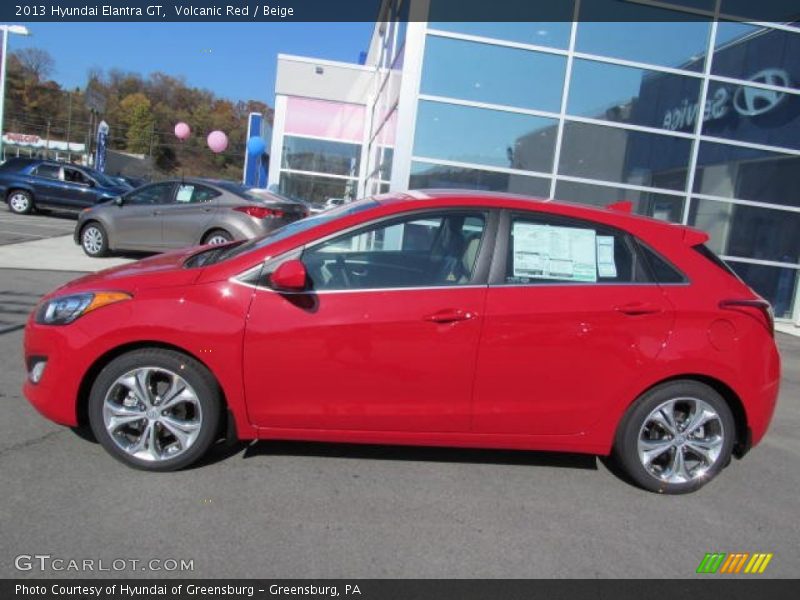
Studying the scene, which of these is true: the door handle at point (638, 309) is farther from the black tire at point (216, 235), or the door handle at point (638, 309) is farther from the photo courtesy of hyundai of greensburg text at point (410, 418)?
the black tire at point (216, 235)

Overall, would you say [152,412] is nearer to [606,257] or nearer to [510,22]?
[606,257]

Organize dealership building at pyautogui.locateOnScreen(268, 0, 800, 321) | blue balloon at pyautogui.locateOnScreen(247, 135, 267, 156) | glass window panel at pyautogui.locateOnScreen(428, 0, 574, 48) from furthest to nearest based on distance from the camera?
blue balloon at pyautogui.locateOnScreen(247, 135, 267, 156)
dealership building at pyautogui.locateOnScreen(268, 0, 800, 321)
glass window panel at pyautogui.locateOnScreen(428, 0, 574, 48)

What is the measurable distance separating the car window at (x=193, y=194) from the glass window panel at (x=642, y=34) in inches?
245

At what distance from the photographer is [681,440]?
12.6 feet

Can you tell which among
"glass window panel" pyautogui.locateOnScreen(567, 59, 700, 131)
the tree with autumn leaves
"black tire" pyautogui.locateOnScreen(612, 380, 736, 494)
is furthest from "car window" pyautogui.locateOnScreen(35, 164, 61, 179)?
the tree with autumn leaves

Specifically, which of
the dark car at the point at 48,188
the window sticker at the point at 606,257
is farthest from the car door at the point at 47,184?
the window sticker at the point at 606,257

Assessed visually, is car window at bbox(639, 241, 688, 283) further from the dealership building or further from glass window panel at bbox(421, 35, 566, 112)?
glass window panel at bbox(421, 35, 566, 112)

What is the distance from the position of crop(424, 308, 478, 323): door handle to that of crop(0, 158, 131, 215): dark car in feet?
60.6

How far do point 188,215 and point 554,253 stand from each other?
8431 mm

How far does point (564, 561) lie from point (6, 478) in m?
2.80

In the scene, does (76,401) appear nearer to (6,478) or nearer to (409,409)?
(6,478)

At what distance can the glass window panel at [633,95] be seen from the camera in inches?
408

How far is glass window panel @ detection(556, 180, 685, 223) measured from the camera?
10547 mm

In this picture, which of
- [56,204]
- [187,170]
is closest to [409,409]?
[56,204]
